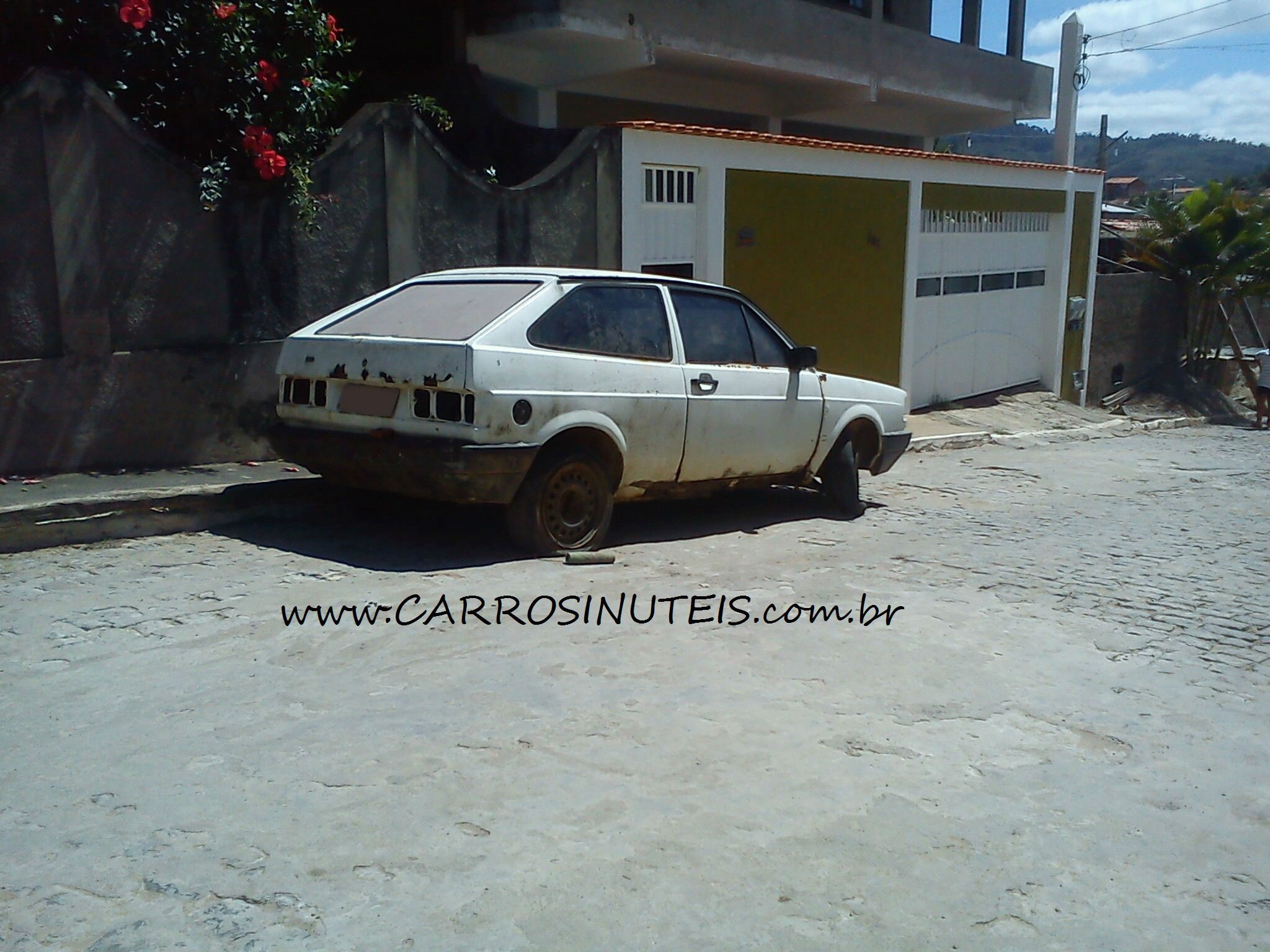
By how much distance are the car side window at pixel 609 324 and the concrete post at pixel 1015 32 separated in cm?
1687

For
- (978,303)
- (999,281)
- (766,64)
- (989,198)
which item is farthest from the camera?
(999,281)

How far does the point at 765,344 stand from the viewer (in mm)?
8172

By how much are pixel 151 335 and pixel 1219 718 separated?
682 cm

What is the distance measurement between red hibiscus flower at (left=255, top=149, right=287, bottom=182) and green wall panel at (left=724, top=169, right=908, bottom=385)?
5.30 m

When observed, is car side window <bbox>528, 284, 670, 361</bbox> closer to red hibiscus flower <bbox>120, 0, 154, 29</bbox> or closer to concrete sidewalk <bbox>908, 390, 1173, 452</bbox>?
red hibiscus flower <bbox>120, 0, 154, 29</bbox>

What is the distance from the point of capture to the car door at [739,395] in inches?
298

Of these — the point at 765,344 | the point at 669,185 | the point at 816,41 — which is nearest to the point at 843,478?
the point at 765,344

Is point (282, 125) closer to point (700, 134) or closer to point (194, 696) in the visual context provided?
point (700, 134)

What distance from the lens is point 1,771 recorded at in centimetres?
393

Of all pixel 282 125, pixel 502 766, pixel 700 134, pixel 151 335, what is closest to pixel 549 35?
pixel 700 134

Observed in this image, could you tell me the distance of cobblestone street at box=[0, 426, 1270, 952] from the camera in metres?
3.25

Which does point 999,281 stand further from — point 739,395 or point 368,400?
point 368,400

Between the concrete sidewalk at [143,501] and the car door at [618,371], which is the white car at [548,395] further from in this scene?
the concrete sidewalk at [143,501]

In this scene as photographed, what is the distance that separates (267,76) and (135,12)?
1033mm
